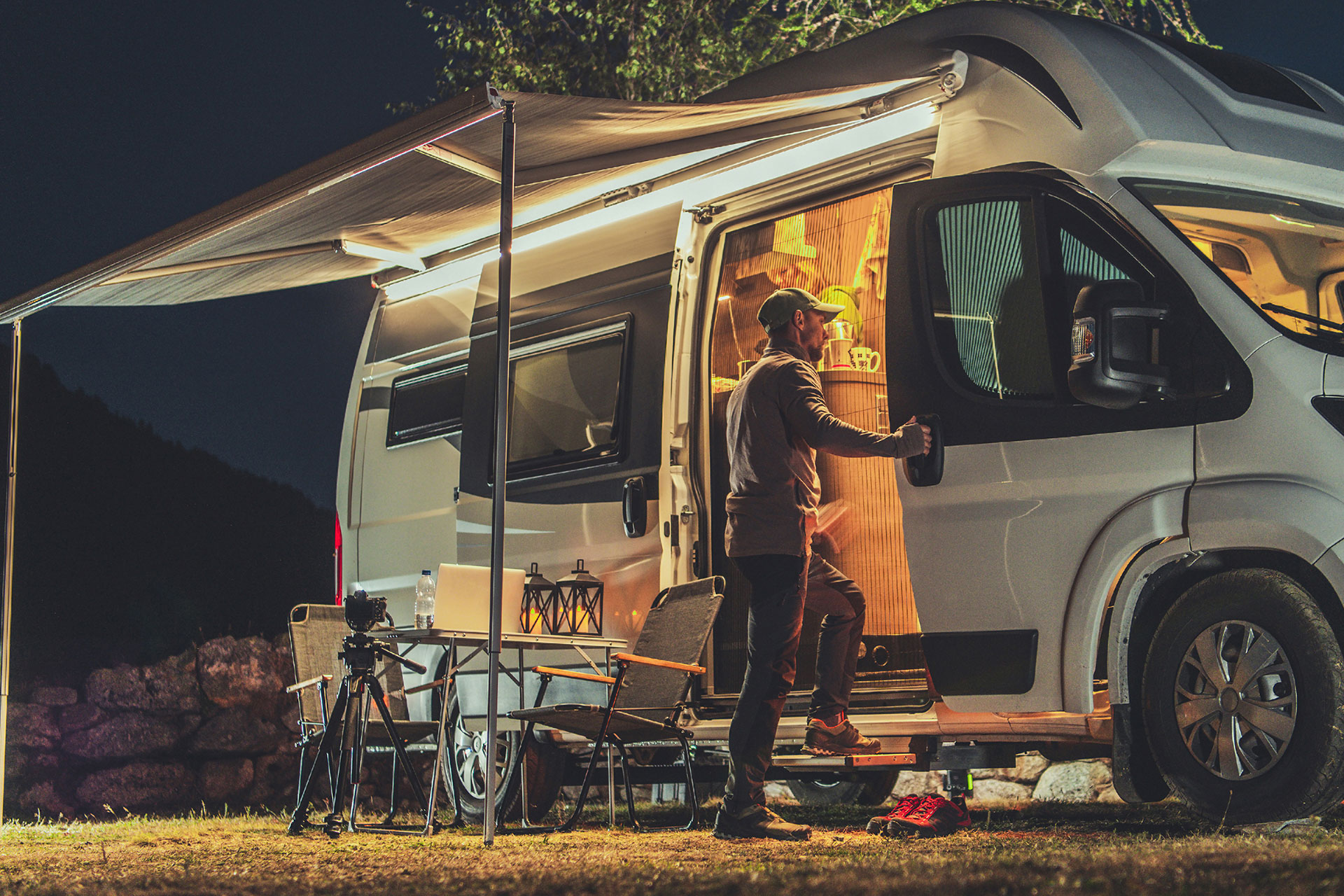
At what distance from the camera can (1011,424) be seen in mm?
4324

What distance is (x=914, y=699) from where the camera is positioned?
4777mm

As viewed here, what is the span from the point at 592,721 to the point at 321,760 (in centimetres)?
108

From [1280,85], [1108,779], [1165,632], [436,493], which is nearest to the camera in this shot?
[1165,632]

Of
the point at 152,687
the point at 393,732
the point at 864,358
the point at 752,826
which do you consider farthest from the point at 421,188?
the point at 152,687

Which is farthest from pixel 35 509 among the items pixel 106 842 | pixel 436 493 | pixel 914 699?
pixel 914 699

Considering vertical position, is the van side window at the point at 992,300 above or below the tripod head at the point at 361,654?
above

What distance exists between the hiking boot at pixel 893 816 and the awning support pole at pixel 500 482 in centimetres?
130

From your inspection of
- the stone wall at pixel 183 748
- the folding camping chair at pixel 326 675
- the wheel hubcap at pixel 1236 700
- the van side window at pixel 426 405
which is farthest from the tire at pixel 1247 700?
the stone wall at pixel 183 748

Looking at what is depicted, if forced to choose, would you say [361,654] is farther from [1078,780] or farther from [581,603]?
[1078,780]

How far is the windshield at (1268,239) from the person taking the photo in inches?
164

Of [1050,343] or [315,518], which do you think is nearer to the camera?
[1050,343]

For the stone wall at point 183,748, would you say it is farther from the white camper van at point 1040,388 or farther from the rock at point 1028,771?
the white camper van at point 1040,388

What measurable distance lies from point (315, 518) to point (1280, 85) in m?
8.98

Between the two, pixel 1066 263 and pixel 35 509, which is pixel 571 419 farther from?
pixel 35 509
